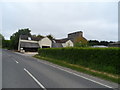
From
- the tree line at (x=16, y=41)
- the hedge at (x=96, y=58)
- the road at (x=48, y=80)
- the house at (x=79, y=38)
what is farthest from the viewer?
the house at (x=79, y=38)

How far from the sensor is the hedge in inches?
483

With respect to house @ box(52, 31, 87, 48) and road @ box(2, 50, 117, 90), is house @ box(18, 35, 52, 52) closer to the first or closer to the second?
house @ box(52, 31, 87, 48)

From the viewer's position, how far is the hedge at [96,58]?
483 inches

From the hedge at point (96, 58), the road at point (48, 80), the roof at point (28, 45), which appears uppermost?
the roof at point (28, 45)

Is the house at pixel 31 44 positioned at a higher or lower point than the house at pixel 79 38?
lower

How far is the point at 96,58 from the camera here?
1491 centimetres

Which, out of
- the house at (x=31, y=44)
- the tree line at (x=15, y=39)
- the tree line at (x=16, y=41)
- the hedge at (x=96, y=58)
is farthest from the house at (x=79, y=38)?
the hedge at (x=96, y=58)

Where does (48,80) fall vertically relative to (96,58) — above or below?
below

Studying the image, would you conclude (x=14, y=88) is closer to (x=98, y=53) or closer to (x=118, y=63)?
(x=118, y=63)

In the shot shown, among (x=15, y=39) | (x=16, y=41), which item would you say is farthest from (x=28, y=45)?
(x=15, y=39)

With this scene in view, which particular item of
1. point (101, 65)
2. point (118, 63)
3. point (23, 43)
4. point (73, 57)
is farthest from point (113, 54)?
point (23, 43)

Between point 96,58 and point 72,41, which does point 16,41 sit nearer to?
point 72,41

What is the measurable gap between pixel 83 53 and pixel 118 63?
593cm

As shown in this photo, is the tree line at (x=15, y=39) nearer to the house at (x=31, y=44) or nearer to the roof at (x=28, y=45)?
the house at (x=31, y=44)
